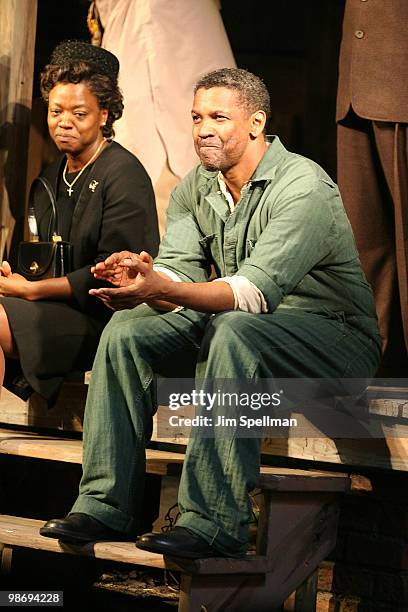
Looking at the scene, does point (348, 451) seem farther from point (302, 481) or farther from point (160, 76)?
point (160, 76)

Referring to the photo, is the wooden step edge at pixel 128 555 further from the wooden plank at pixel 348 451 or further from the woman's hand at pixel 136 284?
the woman's hand at pixel 136 284

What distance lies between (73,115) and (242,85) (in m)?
0.92

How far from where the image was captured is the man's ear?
3.68 metres

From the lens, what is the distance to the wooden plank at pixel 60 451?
3.87m

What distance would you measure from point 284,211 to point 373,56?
3.49 ft

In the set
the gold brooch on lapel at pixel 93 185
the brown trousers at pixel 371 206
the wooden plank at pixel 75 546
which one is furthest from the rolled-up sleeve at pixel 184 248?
the wooden plank at pixel 75 546

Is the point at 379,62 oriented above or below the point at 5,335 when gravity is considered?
above

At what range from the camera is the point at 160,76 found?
16.4 feet

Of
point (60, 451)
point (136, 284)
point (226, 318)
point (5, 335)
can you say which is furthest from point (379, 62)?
point (60, 451)

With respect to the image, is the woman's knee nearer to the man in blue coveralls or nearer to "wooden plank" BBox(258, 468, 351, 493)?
the man in blue coveralls

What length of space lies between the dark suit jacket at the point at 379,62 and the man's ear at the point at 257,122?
704 millimetres

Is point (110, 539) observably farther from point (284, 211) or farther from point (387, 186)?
point (387, 186)

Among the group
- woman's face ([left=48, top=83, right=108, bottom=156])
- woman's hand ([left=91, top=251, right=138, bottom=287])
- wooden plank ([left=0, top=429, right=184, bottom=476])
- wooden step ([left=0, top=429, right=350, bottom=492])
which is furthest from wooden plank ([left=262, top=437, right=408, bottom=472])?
woman's face ([left=48, top=83, right=108, bottom=156])

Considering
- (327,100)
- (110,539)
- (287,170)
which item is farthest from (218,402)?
(327,100)
